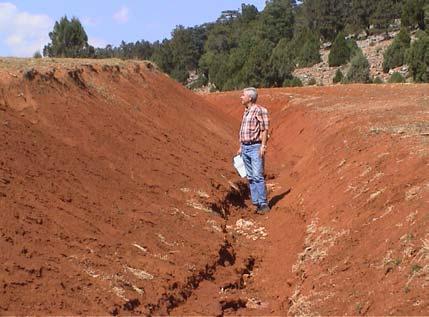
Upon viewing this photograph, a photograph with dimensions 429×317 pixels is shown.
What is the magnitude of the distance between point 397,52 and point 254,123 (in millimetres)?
39160

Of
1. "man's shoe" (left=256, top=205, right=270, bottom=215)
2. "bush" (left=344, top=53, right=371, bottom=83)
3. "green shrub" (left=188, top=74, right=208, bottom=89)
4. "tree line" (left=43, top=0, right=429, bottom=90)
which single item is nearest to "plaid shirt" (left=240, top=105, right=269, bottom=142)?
"man's shoe" (left=256, top=205, right=270, bottom=215)

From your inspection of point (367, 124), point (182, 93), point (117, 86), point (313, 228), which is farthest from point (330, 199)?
point (182, 93)

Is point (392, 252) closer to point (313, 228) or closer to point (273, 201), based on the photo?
point (313, 228)

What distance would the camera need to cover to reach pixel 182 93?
1892 centimetres

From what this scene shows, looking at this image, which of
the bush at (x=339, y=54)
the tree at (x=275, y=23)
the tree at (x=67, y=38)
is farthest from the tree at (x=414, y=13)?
the tree at (x=67, y=38)

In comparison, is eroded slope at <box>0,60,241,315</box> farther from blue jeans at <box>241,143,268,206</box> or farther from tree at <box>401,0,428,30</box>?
tree at <box>401,0,428,30</box>

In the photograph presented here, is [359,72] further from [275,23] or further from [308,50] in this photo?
[275,23]

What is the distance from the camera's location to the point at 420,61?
3591 centimetres

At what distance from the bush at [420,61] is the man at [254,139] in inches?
1082

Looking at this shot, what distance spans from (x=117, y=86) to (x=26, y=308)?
32.5ft

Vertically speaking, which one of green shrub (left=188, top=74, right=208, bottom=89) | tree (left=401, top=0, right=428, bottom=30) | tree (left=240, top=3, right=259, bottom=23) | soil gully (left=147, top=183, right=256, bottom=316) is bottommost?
soil gully (left=147, top=183, right=256, bottom=316)

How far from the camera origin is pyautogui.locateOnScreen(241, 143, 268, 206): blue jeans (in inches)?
408

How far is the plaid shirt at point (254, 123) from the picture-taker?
33.5 feet

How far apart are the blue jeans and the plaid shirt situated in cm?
16
